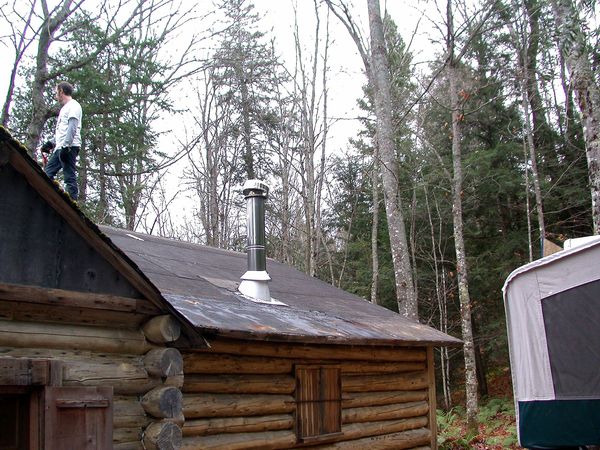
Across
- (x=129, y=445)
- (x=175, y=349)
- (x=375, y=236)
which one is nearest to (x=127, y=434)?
(x=129, y=445)

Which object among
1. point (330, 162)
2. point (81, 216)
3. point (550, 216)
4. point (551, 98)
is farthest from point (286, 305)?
point (330, 162)

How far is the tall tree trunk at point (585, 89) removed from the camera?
10.3 meters

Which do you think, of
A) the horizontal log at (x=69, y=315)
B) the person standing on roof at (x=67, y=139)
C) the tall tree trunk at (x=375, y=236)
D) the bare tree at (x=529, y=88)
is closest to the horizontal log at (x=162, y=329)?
the horizontal log at (x=69, y=315)

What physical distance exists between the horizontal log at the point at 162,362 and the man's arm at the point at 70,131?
3.78m

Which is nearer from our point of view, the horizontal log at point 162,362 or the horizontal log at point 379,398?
the horizontal log at point 162,362

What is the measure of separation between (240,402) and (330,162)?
2198 centimetres

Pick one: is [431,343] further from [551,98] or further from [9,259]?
[551,98]

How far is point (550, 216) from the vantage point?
68.4 ft

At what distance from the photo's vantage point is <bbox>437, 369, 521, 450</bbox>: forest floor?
44.9ft

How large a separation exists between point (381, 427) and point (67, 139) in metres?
6.22

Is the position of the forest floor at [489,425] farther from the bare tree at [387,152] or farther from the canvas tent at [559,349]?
the canvas tent at [559,349]

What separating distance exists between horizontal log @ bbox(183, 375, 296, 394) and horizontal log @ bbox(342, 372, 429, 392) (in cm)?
134

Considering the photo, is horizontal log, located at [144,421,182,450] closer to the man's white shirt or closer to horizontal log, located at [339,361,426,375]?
horizontal log, located at [339,361,426,375]

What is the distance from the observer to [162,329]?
555 centimetres
